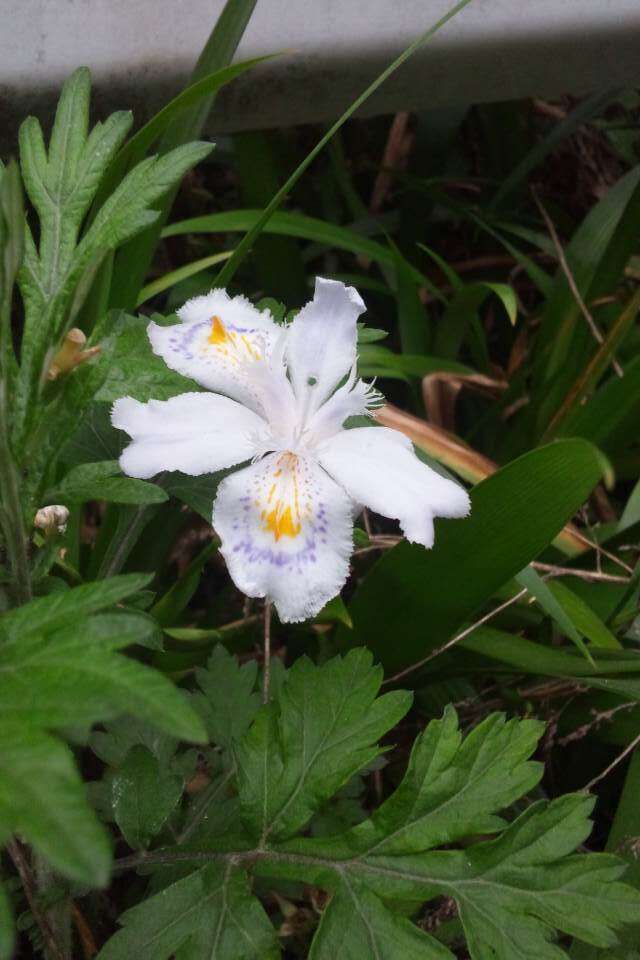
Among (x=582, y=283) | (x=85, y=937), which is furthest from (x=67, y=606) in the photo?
(x=582, y=283)

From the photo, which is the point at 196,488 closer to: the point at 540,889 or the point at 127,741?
the point at 127,741

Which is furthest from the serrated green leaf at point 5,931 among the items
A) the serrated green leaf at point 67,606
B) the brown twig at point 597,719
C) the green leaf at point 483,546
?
the brown twig at point 597,719

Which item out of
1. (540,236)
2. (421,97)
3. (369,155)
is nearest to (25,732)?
(421,97)

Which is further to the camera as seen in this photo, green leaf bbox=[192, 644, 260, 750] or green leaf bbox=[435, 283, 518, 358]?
green leaf bbox=[435, 283, 518, 358]

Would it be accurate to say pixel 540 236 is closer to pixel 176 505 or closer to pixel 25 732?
pixel 176 505

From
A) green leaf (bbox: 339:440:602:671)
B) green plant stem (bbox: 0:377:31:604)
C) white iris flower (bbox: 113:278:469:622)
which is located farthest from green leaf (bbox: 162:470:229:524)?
green leaf (bbox: 339:440:602:671)

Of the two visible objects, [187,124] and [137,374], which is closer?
[137,374]

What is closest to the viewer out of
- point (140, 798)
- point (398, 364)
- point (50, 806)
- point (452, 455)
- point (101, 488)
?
point (50, 806)

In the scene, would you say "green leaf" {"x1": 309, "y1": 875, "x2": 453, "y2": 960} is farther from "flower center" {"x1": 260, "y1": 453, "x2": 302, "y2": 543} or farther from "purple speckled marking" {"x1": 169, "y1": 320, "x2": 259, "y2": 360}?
"purple speckled marking" {"x1": 169, "y1": 320, "x2": 259, "y2": 360}
